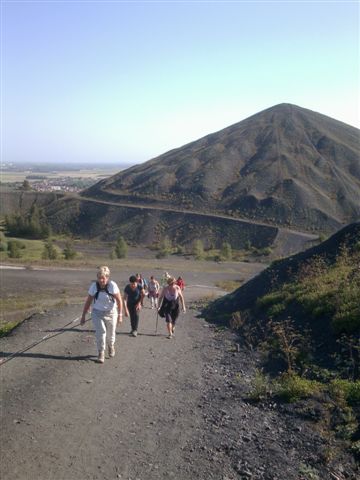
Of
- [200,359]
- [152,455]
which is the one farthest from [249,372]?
[152,455]

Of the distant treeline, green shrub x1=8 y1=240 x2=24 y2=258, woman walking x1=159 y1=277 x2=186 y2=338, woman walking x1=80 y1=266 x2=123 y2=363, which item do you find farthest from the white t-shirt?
the distant treeline

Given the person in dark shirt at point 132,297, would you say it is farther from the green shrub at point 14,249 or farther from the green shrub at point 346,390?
the green shrub at point 14,249

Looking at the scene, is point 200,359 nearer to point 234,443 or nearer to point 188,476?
point 234,443

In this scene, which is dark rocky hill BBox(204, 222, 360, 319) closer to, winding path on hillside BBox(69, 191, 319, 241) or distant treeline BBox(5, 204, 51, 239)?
winding path on hillside BBox(69, 191, 319, 241)

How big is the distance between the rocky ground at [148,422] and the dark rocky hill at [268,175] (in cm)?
6744

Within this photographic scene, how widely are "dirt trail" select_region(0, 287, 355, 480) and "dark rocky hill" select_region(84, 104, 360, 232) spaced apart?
221 feet

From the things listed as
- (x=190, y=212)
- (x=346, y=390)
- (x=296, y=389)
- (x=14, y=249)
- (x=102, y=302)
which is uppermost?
(x=102, y=302)

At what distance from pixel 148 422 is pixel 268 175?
87532 millimetres

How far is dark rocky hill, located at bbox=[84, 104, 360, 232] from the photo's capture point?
78.3m

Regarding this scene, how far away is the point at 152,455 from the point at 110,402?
4.74 feet

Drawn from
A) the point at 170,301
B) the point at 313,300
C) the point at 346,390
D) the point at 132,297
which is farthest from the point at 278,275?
the point at 346,390

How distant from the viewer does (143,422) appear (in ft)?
18.7

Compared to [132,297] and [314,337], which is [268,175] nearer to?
[132,297]

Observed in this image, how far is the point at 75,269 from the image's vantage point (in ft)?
122
